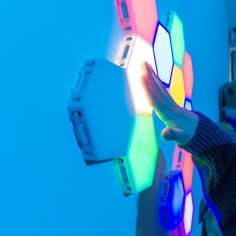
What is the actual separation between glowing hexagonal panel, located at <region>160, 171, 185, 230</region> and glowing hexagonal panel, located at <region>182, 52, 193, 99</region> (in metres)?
0.18

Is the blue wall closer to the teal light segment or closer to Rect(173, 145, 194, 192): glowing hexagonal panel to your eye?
the teal light segment

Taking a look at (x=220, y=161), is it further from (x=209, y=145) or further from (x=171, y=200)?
(x=171, y=200)

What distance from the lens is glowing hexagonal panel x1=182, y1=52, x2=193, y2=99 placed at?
695mm

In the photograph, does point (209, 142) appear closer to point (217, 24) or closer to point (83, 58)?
point (83, 58)

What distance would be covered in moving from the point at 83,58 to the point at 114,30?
0.08 m

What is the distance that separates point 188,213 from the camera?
686 millimetres

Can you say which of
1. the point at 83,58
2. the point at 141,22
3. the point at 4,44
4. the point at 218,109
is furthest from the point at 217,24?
the point at 4,44

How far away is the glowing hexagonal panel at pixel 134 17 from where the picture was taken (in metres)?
0.44

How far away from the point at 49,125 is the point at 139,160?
16 centimetres

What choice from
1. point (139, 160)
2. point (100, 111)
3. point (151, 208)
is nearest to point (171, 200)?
point (151, 208)

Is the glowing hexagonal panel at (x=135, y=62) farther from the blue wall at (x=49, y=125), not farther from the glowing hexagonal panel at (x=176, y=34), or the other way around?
the glowing hexagonal panel at (x=176, y=34)

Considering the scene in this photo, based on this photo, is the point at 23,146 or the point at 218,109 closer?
the point at 23,146

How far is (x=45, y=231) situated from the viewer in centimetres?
33

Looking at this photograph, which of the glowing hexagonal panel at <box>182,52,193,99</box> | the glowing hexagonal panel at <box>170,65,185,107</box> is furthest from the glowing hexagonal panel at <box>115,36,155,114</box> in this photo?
the glowing hexagonal panel at <box>182,52,193,99</box>
